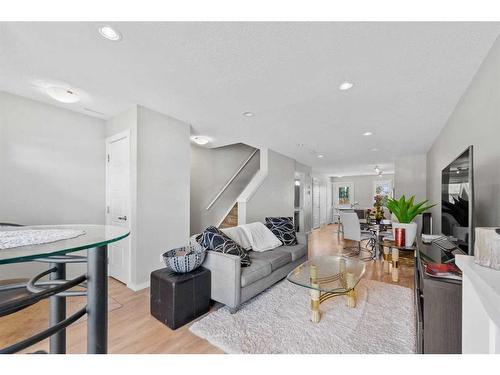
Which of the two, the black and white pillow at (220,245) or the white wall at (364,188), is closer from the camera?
the black and white pillow at (220,245)

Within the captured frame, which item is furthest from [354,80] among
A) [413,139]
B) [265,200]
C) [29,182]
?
[29,182]

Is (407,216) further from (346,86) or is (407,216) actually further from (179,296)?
(179,296)

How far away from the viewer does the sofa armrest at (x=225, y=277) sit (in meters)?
2.10

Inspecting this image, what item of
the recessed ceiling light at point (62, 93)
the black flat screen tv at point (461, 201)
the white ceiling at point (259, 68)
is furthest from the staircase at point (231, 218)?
the black flat screen tv at point (461, 201)

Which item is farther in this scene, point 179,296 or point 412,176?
point 412,176

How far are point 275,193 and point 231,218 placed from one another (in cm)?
123

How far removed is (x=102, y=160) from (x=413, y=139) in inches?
211

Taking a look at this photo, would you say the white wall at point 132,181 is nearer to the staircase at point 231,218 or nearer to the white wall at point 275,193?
the white wall at point 275,193

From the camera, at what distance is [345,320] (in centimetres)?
200

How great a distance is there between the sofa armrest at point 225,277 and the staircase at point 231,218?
272cm

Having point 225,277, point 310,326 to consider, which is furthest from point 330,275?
point 225,277

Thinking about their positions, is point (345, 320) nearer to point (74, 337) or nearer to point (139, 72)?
point (74, 337)

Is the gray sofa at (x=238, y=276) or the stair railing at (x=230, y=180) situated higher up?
the stair railing at (x=230, y=180)

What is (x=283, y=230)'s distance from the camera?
354 cm
